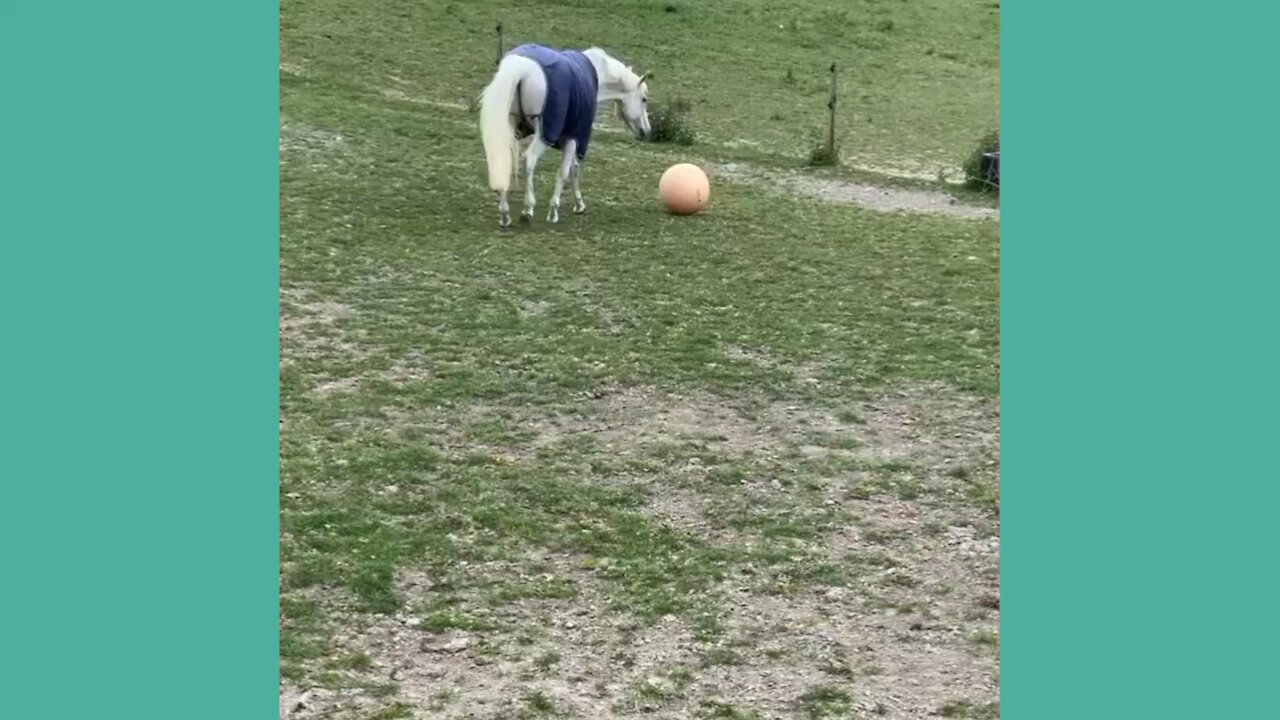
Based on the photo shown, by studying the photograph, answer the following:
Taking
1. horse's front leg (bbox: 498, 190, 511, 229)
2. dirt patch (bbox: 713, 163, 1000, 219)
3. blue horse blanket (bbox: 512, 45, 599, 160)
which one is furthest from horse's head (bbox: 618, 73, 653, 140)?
dirt patch (bbox: 713, 163, 1000, 219)

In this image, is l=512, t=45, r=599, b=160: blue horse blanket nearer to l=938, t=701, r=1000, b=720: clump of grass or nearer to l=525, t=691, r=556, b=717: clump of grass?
l=525, t=691, r=556, b=717: clump of grass

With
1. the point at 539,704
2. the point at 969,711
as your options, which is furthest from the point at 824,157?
the point at 539,704

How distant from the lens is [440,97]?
16500 mm

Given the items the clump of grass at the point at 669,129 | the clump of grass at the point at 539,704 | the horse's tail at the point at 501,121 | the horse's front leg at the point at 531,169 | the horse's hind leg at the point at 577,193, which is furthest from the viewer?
the clump of grass at the point at 669,129

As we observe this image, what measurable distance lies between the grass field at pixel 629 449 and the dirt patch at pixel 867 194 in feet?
0.41

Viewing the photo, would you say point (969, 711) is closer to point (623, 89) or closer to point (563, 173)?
point (563, 173)

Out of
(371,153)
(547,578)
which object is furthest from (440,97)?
(547,578)

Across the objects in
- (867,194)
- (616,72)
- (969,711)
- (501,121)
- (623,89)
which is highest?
(616,72)

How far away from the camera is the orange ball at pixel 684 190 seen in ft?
34.5

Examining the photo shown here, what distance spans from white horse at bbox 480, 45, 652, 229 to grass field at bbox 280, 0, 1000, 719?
1.60 feet

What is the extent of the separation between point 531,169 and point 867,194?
165 inches

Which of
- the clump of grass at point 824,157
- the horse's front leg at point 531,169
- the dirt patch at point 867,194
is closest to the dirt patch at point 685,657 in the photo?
the horse's front leg at point 531,169

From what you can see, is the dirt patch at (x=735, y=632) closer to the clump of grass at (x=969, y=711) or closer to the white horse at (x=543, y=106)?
the clump of grass at (x=969, y=711)

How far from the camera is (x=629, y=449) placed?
5.46m
